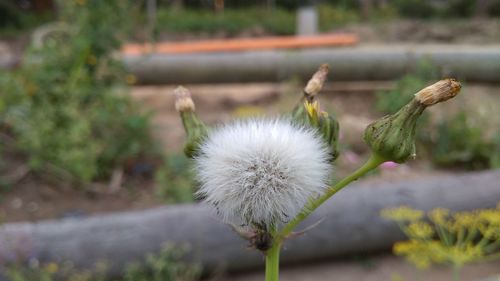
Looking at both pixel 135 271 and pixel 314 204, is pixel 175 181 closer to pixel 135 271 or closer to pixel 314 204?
pixel 135 271

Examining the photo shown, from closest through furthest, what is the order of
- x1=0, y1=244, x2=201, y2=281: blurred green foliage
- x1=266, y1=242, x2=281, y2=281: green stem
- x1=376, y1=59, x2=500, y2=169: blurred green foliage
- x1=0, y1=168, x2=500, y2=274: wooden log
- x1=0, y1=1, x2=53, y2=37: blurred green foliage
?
x1=266, y1=242, x2=281, y2=281: green stem
x1=0, y1=244, x2=201, y2=281: blurred green foliage
x1=0, y1=168, x2=500, y2=274: wooden log
x1=376, y1=59, x2=500, y2=169: blurred green foliage
x1=0, y1=1, x2=53, y2=37: blurred green foliage

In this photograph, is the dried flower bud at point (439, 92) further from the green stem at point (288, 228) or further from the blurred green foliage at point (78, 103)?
the blurred green foliage at point (78, 103)

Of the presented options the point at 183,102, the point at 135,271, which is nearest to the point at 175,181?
the point at 135,271

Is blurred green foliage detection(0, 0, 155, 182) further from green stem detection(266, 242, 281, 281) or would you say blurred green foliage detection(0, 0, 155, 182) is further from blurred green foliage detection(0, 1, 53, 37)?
blurred green foliage detection(0, 1, 53, 37)

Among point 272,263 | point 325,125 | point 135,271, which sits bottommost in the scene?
point 135,271

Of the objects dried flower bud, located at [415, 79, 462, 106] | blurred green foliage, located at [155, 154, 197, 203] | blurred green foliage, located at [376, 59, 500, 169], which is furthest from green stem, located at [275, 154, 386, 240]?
blurred green foliage, located at [376, 59, 500, 169]

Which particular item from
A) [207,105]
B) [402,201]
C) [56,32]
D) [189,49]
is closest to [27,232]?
[402,201]

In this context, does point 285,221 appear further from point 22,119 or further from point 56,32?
point 56,32
